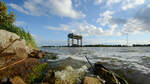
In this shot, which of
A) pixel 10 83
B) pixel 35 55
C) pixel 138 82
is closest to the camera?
pixel 10 83

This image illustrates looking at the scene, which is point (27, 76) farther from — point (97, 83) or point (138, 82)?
point (138, 82)

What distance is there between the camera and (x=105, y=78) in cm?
311

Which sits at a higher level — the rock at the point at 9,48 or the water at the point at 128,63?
the rock at the point at 9,48

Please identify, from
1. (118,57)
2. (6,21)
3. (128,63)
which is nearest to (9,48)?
(6,21)

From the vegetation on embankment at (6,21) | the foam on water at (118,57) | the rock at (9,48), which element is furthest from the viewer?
the vegetation on embankment at (6,21)

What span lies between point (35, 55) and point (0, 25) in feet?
14.8

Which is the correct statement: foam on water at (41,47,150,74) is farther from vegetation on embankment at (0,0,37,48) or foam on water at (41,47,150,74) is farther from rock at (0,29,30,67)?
vegetation on embankment at (0,0,37,48)

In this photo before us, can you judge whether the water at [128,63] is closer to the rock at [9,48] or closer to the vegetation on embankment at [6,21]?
the rock at [9,48]

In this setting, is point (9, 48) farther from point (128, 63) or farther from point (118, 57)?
point (118, 57)

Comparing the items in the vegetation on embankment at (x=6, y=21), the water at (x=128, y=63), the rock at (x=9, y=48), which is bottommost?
the water at (x=128, y=63)

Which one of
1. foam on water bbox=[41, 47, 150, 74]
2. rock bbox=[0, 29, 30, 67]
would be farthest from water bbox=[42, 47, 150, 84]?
rock bbox=[0, 29, 30, 67]

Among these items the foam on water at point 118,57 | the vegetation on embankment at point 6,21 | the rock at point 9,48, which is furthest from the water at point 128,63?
the vegetation on embankment at point 6,21

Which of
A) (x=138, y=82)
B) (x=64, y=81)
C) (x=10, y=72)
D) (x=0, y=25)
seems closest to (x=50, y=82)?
(x=64, y=81)

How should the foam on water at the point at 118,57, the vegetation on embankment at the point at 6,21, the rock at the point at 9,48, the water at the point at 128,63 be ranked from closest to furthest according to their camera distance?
1. the rock at the point at 9,48
2. the water at the point at 128,63
3. the foam on water at the point at 118,57
4. the vegetation on embankment at the point at 6,21
